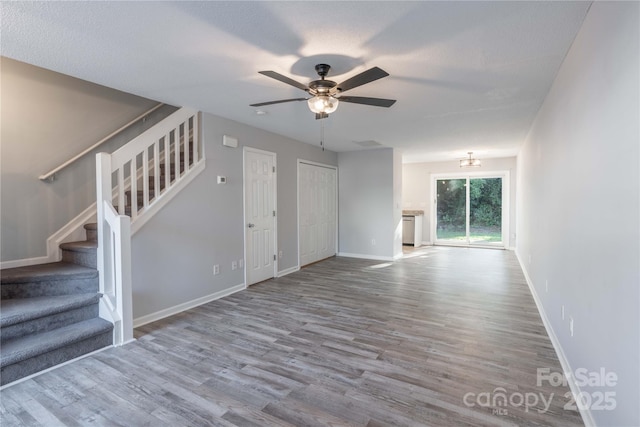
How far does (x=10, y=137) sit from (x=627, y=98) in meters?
4.94

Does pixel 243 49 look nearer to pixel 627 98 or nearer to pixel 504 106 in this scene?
pixel 627 98

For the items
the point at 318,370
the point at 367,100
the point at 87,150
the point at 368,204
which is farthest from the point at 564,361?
the point at 87,150

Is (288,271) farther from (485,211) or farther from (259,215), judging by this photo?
(485,211)

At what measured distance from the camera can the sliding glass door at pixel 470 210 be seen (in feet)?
27.0

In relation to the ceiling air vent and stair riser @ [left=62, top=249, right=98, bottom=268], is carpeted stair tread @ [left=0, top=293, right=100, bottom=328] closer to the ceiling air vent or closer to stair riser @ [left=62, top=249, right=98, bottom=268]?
stair riser @ [left=62, top=249, right=98, bottom=268]

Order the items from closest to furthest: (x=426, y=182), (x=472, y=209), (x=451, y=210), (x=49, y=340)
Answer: (x=49, y=340), (x=472, y=209), (x=451, y=210), (x=426, y=182)

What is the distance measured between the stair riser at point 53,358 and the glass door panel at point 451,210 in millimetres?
8227

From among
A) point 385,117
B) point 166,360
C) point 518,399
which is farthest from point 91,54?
point 518,399

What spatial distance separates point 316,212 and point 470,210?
15.4 ft

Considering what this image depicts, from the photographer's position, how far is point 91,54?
2.39 m

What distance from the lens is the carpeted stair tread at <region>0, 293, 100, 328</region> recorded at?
96.0 inches

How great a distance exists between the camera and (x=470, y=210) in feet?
27.9

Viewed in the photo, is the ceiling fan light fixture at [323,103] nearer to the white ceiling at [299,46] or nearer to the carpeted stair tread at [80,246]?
the white ceiling at [299,46]

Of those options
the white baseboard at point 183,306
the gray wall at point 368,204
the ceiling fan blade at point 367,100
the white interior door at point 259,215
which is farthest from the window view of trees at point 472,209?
the ceiling fan blade at point 367,100
